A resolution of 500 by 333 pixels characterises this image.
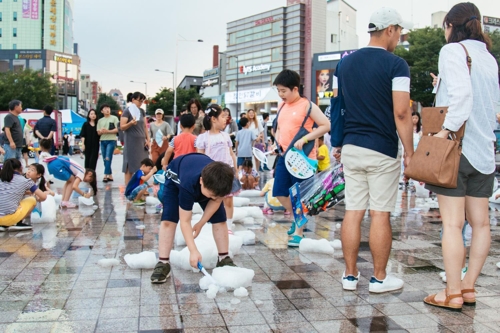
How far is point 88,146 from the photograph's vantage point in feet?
40.1

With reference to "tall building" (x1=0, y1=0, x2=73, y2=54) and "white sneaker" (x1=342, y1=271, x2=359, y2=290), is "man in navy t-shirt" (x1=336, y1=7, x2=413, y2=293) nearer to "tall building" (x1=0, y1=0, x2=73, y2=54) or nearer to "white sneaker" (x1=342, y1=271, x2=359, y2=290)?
"white sneaker" (x1=342, y1=271, x2=359, y2=290)

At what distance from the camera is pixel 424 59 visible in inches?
1758

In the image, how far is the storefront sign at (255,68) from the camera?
10925 centimetres

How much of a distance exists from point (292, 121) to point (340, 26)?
4217 inches

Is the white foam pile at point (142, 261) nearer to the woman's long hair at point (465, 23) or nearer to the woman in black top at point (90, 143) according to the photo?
the woman's long hair at point (465, 23)

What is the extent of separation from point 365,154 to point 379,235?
0.60 meters

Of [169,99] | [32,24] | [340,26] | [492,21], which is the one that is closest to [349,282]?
[492,21]

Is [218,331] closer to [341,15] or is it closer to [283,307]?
[283,307]

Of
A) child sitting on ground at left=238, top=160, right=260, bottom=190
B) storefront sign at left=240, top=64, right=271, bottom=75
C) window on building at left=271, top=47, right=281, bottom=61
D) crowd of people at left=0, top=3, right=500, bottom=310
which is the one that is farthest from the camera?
storefront sign at left=240, top=64, right=271, bottom=75

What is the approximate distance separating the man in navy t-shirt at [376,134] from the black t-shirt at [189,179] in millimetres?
1133

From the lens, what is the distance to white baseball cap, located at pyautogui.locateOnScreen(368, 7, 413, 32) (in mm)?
4133

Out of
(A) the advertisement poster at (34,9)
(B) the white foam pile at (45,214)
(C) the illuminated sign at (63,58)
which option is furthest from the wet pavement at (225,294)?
(A) the advertisement poster at (34,9)

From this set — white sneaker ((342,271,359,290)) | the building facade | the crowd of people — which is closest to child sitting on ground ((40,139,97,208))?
the crowd of people

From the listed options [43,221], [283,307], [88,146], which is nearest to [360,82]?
[283,307]
